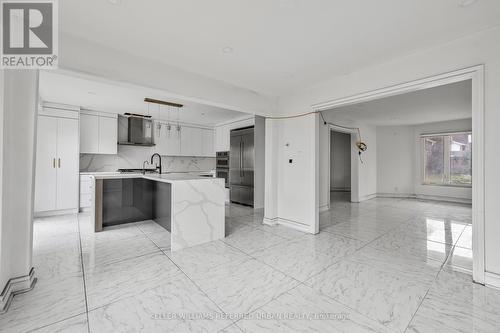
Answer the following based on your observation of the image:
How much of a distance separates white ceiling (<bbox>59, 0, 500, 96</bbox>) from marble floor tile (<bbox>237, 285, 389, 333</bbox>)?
2439mm

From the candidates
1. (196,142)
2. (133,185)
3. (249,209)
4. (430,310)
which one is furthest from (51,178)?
(430,310)

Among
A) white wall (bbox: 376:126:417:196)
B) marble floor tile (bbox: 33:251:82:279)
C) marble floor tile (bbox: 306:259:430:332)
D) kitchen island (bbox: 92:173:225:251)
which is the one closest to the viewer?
marble floor tile (bbox: 306:259:430:332)

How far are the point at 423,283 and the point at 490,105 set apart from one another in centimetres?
182

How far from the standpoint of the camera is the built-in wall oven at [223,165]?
6344 mm

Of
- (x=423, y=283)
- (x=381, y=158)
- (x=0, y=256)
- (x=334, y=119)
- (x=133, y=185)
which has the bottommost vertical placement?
(x=423, y=283)

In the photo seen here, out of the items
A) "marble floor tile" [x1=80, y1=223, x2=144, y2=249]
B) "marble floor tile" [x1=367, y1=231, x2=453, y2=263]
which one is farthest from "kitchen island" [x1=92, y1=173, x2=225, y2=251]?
"marble floor tile" [x1=367, y1=231, x2=453, y2=263]

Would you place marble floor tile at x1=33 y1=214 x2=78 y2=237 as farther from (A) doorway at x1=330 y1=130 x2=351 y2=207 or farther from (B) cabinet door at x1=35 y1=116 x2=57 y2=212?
(A) doorway at x1=330 y1=130 x2=351 y2=207

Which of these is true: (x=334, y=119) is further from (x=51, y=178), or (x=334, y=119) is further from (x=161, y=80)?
(x=51, y=178)

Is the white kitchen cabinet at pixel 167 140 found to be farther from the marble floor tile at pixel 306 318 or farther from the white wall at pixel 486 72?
the marble floor tile at pixel 306 318

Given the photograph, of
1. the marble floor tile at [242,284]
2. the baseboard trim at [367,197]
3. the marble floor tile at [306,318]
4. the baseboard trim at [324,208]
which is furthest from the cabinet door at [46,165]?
the baseboard trim at [367,197]

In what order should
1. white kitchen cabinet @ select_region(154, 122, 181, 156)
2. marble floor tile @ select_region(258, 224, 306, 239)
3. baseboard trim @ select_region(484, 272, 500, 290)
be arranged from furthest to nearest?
white kitchen cabinet @ select_region(154, 122, 181, 156) < marble floor tile @ select_region(258, 224, 306, 239) < baseboard trim @ select_region(484, 272, 500, 290)

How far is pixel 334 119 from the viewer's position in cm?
554

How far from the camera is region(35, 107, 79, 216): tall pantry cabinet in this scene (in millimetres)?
4402

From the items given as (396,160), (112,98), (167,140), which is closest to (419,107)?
(396,160)
